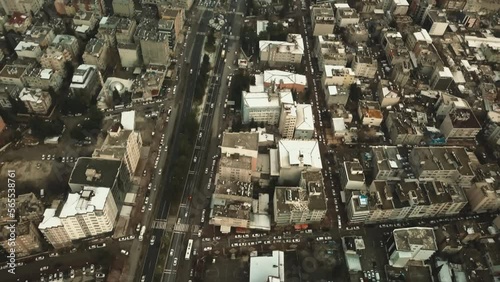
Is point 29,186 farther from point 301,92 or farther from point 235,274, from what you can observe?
point 301,92

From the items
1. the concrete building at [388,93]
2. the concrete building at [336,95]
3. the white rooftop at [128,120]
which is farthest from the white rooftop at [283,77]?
the white rooftop at [128,120]

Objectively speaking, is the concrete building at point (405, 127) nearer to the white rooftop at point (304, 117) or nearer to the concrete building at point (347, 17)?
the white rooftop at point (304, 117)

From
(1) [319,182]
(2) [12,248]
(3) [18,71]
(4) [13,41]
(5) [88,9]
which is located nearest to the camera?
(2) [12,248]

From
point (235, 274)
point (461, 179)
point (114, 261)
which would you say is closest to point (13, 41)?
point (114, 261)

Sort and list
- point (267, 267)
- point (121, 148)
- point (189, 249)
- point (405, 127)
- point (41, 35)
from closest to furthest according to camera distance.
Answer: point (267, 267) < point (189, 249) < point (121, 148) < point (405, 127) < point (41, 35)

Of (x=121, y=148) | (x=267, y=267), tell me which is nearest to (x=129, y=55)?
(x=121, y=148)

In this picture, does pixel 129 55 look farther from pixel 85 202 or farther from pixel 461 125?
pixel 461 125

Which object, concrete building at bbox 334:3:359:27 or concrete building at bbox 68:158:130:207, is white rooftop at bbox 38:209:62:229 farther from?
concrete building at bbox 334:3:359:27
